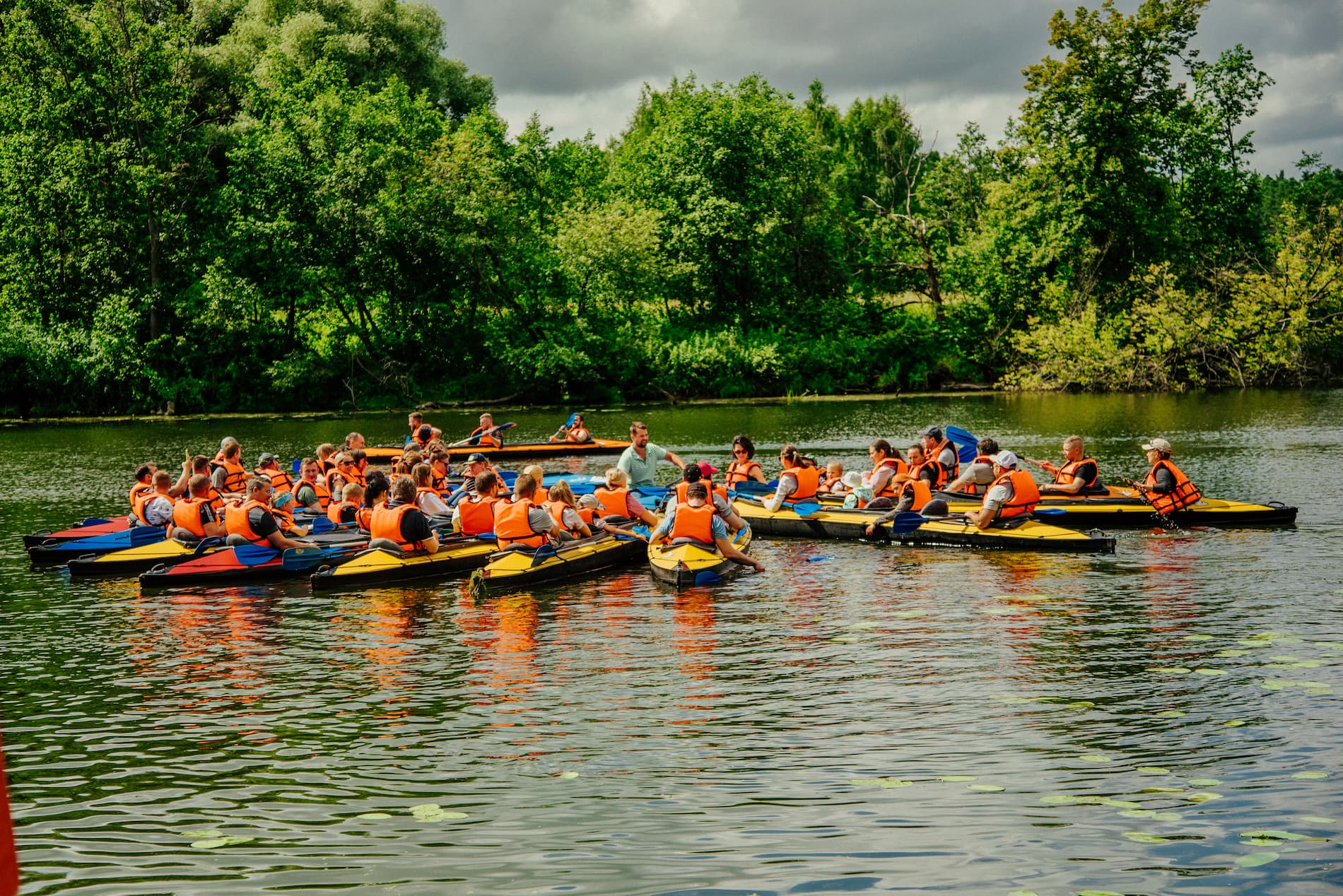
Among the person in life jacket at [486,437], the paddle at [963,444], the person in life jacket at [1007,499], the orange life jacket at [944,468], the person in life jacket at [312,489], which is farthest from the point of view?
the person in life jacket at [486,437]

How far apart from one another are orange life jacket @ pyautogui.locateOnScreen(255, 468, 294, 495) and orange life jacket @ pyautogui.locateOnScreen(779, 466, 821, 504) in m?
8.06

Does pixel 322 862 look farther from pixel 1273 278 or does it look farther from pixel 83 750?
pixel 1273 278

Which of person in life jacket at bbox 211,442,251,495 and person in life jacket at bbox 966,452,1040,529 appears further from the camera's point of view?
person in life jacket at bbox 211,442,251,495

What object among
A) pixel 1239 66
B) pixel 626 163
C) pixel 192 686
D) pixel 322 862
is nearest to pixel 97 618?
pixel 192 686

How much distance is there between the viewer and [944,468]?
64.2 ft

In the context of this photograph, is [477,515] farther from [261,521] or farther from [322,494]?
[322,494]

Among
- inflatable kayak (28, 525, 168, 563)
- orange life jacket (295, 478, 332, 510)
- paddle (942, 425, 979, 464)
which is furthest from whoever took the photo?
paddle (942, 425, 979, 464)

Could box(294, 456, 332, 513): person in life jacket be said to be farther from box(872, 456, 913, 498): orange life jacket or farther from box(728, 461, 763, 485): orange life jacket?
box(872, 456, 913, 498): orange life jacket

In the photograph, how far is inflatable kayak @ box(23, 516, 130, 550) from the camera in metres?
18.1

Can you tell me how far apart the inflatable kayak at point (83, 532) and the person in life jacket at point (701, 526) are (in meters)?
8.82

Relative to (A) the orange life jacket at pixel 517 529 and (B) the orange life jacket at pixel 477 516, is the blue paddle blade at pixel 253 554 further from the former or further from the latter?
(A) the orange life jacket at pixel 517 529

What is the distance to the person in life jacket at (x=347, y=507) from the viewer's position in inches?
727

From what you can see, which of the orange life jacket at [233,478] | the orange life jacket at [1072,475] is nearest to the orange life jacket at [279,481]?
the orange life jacket at [233,478]

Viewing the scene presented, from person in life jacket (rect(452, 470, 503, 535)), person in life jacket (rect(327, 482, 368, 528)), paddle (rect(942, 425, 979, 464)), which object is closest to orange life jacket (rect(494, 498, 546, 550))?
person in life jacket (rect(452, 470, 503, 535))
